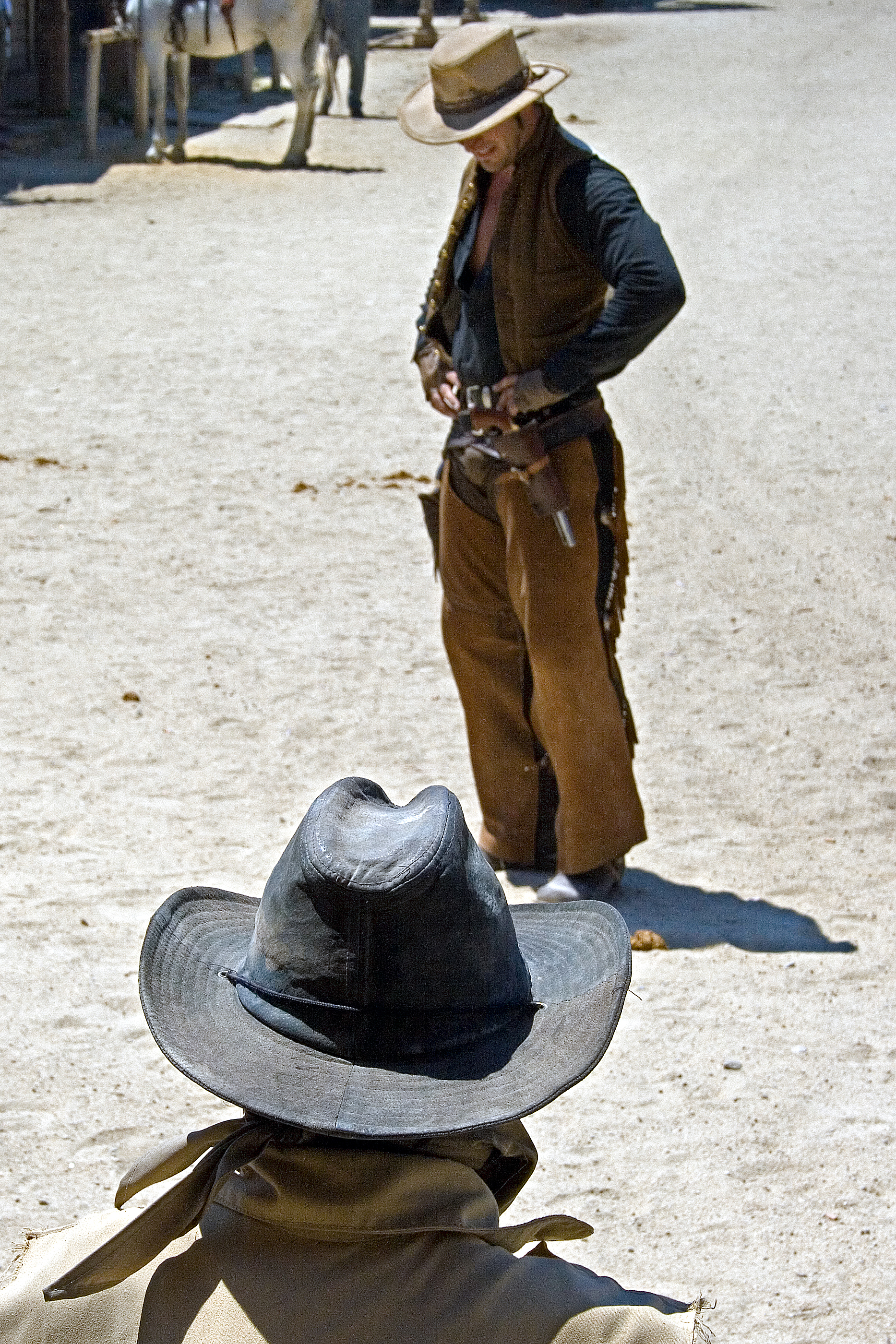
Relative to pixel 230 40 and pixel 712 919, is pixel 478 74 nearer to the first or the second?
pixel 712 919

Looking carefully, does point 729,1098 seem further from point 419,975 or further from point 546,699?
point 419,975

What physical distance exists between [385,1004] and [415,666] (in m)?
4.74

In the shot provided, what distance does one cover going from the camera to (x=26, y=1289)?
61.6 inches

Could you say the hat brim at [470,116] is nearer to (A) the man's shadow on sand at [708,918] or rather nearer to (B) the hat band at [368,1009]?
(A) the man's shadow on sand at [708,918]

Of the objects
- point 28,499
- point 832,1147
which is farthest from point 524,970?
point 28,499

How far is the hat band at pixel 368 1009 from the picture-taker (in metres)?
1.51

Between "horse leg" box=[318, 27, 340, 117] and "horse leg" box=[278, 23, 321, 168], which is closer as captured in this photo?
"horse leg" box=[278, 23, 321, 168]

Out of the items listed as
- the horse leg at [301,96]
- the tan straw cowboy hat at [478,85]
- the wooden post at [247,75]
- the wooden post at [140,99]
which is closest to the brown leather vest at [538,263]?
the tan straw cowboy hat at [478,85]

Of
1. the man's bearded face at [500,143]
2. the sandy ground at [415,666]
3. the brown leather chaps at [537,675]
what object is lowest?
the sandy ground at [415,666]

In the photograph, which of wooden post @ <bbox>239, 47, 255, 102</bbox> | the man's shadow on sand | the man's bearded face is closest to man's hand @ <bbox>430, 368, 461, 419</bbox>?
the man's bearded face

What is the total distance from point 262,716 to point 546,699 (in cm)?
167

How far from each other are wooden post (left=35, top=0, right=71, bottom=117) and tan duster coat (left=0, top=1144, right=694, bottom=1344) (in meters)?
18.3

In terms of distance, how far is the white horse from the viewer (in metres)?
15.5

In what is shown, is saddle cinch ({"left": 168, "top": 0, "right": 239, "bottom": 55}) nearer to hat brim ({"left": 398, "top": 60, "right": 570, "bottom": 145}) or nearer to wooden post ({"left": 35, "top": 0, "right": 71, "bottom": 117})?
wooden post ({"left": 35, "top": 0, "right": 71, "bottom": 117})
